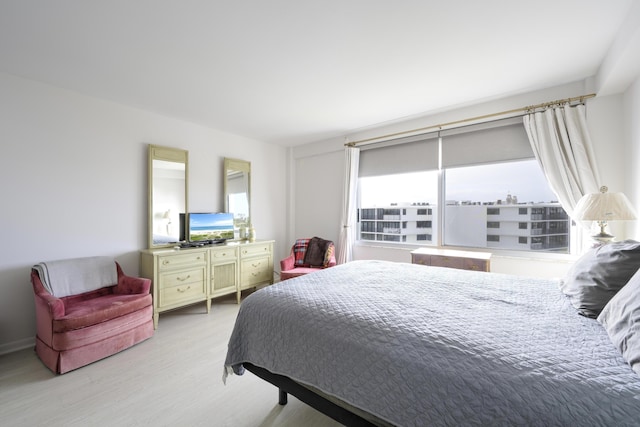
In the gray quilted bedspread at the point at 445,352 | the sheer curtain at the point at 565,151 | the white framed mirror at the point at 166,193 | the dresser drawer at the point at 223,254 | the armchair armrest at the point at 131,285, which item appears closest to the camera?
the gray quilted bedspread at the point at 445,352

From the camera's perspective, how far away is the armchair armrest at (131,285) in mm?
2785

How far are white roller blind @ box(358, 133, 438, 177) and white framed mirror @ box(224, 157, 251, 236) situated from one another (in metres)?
1.94

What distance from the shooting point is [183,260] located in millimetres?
3291

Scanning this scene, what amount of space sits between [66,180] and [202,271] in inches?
68.7

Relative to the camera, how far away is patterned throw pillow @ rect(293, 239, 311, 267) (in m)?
4.25

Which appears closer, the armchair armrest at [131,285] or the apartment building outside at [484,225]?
the armchair armrest at [131,285]

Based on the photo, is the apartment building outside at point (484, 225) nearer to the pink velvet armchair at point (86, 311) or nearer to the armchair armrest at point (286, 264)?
the armchair armrest at point (286, 264)

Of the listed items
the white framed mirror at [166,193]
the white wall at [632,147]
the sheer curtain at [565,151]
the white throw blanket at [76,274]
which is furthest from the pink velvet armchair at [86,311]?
the white wall at [632,147]

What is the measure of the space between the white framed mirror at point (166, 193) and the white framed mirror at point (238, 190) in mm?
666

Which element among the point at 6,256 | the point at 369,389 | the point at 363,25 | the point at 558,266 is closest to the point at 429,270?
the point at 369,389

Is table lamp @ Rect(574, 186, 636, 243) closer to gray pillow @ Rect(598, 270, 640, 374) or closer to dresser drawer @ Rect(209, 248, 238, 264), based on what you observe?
gray pillow @ Rect(598, 270, 640, 374)

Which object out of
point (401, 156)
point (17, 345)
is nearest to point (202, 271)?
point (17, 345)

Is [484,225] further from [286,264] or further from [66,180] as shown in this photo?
[66,180]

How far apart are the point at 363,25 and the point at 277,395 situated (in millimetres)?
2764
